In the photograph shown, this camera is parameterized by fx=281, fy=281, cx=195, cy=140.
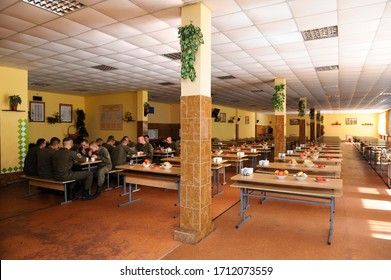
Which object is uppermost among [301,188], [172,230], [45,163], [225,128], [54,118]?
[54,118]

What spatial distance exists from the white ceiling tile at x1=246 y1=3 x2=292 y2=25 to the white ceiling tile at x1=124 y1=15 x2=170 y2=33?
4.57 ft

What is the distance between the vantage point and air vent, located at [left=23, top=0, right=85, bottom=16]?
3840 mm

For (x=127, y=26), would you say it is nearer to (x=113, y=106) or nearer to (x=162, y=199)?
(x=162, y=199)

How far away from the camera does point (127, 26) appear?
15.2 ft

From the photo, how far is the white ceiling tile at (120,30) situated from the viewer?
4.63 metres

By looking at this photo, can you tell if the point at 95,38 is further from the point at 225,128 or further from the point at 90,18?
the point at 225,128

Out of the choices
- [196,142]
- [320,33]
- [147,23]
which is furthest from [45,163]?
[320,33]

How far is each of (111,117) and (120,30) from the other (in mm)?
8568

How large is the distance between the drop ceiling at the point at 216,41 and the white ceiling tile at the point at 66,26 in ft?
0.05

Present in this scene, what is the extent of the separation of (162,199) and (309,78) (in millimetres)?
6210

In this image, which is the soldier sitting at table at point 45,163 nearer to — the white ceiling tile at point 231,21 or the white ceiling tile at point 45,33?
the white ceiling tile at point 45,33

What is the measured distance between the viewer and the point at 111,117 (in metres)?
12.9

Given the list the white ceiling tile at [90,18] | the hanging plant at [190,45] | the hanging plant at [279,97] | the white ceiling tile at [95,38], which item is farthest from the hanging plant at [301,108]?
the white ceiling tile at [90,18]
